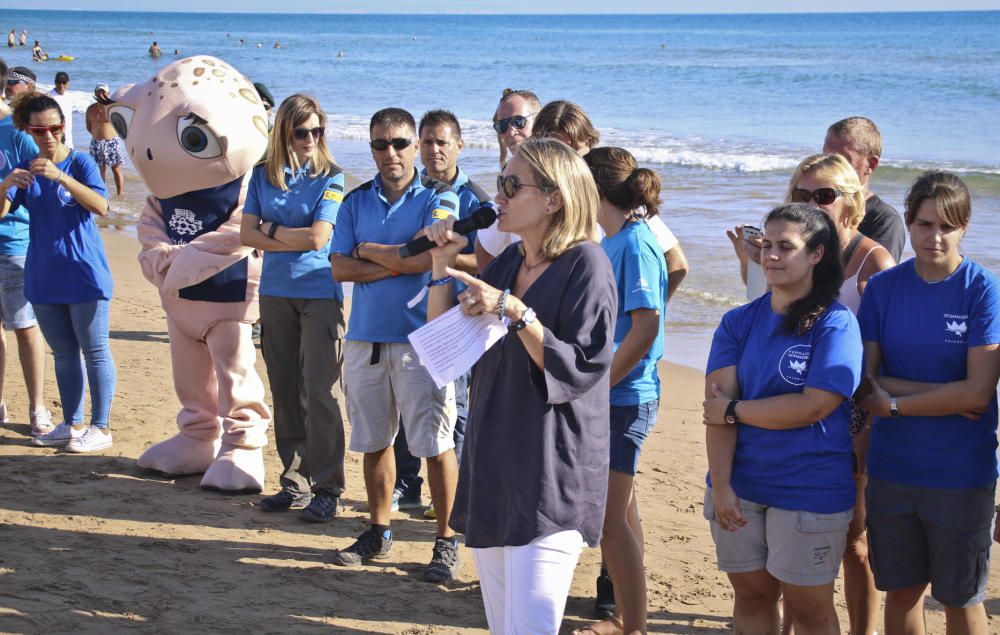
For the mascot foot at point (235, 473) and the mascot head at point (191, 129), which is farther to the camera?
the mascot foot at point (235, 473)

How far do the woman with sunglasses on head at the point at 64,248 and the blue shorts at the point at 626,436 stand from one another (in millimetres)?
3538

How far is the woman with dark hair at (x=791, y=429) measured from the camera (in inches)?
133

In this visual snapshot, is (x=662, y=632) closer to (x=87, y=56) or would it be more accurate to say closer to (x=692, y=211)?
(x=692, y=211)

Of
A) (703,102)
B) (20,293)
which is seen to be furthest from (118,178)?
(703,102)

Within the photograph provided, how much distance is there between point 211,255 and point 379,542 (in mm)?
1844

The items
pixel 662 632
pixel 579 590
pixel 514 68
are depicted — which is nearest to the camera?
pixel 662 632

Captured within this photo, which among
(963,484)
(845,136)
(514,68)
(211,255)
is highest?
(514,68)

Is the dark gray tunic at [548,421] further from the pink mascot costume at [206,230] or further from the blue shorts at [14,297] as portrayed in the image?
the blue shorts at [14,297]

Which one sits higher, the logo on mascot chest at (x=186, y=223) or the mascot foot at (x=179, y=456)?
the logo on mascot chest at (x=186, y=223)

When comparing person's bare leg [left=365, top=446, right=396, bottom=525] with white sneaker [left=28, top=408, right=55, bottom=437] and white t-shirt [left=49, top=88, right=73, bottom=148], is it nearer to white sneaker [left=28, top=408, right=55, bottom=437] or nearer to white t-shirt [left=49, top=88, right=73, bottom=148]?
white sneaker [left=28, top=408, right=55, bottom=437]

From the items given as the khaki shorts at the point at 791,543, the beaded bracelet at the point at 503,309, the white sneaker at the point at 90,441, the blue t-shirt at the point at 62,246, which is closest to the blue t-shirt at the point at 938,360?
the khaki shorts at the point at 791,543

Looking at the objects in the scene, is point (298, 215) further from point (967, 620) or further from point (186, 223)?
point (967, 620)

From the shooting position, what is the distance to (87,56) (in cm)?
A: 5616

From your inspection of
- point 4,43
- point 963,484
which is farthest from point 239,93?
point 4,43
